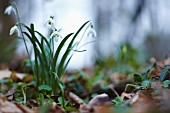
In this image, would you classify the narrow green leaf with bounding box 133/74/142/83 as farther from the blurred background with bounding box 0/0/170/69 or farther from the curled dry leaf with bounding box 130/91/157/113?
the blurred background with bounding box 0/0/170/69

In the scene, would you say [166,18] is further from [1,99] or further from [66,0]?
[1,99]

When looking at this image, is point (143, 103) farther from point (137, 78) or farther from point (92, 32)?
point (92, 32)

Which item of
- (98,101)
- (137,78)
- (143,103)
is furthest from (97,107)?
(137,78)

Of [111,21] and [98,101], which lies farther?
[111,21]

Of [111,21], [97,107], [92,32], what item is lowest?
[97,107]

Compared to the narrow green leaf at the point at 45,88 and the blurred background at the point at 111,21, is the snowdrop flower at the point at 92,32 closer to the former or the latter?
the narrow green leaf at the point at 45,88

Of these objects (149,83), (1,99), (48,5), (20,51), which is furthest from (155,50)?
(1,99)

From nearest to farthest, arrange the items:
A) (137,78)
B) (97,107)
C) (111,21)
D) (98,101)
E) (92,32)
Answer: (97,107) → (98,101) → (137,78) → (92,32) → (111,21)

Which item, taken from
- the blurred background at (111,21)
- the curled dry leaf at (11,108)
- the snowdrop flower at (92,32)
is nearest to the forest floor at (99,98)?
the curled dry leaf at (11,108)

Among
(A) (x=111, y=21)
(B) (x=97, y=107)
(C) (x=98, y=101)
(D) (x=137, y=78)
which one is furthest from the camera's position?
(A) (x=111, y=21)

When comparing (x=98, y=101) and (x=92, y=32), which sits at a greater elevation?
(x=92, y=32)
